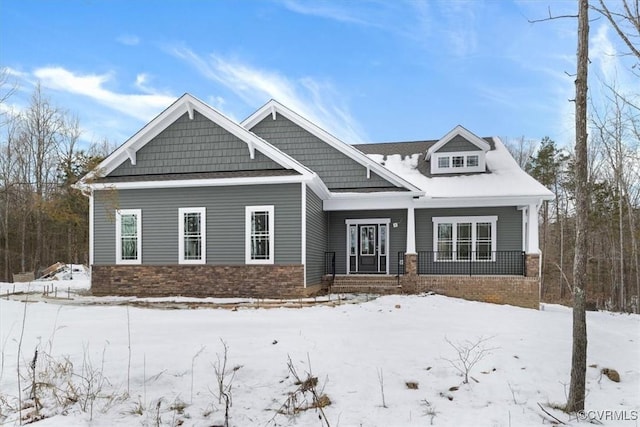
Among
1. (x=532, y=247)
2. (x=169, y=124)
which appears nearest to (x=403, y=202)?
(x=532, y=247)

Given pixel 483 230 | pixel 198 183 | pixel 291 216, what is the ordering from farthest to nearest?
pixel 483 230, pixel 198 183, pixel 291 216

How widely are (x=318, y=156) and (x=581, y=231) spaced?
11788mm

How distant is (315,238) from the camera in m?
13.7

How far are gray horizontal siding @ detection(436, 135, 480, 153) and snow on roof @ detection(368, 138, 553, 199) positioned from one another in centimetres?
100

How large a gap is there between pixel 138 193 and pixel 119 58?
425 centimetres

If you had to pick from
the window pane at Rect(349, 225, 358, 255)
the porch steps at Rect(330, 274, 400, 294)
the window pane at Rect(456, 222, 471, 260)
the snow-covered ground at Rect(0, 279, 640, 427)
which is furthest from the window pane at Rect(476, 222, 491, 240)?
the snow-covered ground at Rect(0, 279, 640, 427)

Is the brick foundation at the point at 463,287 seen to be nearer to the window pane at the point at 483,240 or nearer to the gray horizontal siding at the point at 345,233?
the gray horizontal siding at the point at 345,233

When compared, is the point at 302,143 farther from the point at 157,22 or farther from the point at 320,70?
the point at 157,22

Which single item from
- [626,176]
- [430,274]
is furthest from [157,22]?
[626,176]

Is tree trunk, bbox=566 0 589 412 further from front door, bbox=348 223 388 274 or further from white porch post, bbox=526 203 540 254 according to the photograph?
front door, bbox=348 223 388 274

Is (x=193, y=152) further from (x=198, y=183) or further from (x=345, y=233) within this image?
(x=345, y=233)

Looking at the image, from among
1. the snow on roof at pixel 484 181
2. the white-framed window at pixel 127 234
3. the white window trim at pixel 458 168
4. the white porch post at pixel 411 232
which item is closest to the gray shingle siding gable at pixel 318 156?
the white porch post at pixel 411 232

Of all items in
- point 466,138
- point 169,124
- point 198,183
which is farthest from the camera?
point 466,138

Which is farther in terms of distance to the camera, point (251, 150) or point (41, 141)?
point (41, 141)
